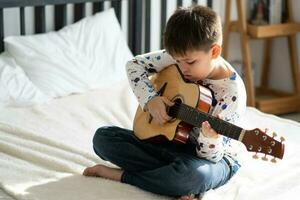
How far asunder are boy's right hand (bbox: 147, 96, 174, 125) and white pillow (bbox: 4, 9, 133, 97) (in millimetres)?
826

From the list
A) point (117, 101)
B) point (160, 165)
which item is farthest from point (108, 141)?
point (117, 101)

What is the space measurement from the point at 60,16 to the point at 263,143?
1.47 metres

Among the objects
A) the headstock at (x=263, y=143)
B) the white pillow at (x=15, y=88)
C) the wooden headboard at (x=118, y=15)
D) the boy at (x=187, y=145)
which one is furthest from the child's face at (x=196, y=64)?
the wooden headboard at (x=118, y=15)

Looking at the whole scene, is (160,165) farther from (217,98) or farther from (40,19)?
(40,19)

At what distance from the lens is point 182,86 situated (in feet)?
5.24

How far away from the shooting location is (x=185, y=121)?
60.4 inches

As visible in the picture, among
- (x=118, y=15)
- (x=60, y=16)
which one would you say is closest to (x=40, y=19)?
(x=60, y=16)

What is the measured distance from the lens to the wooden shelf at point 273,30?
300 cm

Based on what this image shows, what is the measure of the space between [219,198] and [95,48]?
1190mm

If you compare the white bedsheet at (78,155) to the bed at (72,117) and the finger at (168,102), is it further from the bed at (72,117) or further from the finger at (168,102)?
the finger at (168,102)

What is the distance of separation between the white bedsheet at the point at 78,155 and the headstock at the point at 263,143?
20 cm

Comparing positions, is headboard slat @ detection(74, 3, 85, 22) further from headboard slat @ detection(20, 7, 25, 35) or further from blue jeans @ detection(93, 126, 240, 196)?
blue jeans @ detection(93, 126, 240, 196)

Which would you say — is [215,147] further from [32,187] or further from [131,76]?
[32,187]

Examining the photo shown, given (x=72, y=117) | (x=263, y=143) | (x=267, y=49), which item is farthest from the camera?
(x=267, y=49)
